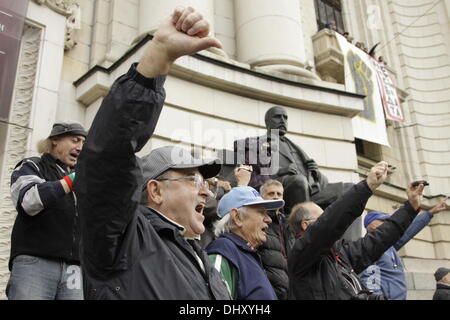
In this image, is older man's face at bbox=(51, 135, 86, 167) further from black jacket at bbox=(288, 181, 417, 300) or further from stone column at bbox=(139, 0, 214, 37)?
stone column at bbox=(139, 0, 214, 37)

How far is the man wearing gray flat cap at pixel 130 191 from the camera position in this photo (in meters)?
1.51

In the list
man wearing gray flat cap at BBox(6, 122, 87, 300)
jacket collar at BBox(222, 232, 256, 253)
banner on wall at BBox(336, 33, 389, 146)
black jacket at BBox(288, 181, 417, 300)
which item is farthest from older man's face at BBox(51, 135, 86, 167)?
banner on wall at BBox(336, 33, 389, 146)

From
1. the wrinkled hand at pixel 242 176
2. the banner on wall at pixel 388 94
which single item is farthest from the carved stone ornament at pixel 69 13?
the banner on wall at pixel 388 94

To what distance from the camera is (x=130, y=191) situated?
1574 mm

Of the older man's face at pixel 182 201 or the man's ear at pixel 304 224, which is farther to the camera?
the man's ear at pixel 304 224

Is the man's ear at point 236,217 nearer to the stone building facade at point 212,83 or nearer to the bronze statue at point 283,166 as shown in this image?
the bronze statue at point 283,166

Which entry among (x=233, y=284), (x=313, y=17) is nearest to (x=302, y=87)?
(x=313, y=17)

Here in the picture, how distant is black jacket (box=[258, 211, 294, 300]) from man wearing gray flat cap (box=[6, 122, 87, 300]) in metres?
1.39

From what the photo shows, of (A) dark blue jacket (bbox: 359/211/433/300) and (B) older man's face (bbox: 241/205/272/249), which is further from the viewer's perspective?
(A) dark blue jacket (bbox: 359/211/433/300)

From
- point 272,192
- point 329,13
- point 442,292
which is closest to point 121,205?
point 272,192

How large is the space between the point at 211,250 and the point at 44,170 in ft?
4.58

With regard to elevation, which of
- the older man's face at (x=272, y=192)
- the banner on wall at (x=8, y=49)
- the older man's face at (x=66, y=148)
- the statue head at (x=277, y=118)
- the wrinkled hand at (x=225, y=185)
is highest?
the banner on wall at (x=8, y=49)

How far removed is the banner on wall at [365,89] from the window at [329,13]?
2.99 m

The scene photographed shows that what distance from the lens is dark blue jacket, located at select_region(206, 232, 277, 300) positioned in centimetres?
262
